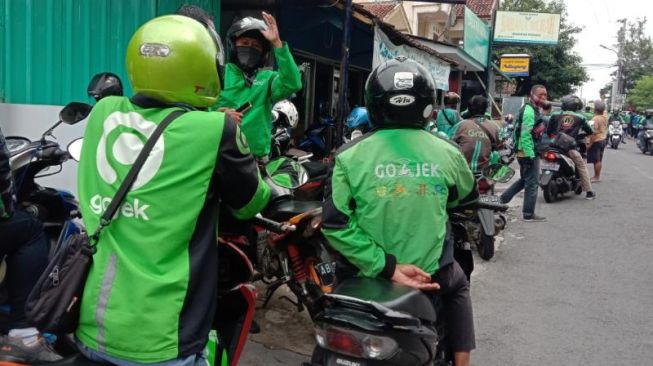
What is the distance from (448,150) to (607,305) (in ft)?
11.2

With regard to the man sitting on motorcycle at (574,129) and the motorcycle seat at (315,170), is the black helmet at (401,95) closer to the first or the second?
the motorcycle seat at (315,170)

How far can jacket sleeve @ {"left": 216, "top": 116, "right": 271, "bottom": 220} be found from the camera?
69.2 inches

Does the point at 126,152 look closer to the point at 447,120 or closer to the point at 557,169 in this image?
the point at 447,120

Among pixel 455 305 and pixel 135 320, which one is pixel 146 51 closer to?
pixel 135 320

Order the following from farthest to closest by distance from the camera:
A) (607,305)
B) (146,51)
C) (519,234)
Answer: (519,234)
(607,305)
(146,51)

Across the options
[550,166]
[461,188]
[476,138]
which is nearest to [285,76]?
[461,188]

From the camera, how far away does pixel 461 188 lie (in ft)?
8.26

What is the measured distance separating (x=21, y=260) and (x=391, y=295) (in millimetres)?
1648

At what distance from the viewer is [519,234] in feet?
25.0

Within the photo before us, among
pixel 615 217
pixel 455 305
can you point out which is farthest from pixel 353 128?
pixel 615 217

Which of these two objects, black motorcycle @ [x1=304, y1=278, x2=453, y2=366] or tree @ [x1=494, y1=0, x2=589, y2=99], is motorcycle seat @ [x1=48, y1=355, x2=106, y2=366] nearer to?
black motorcycle @ [x1=304, y1=278, x2=453, y2=366]

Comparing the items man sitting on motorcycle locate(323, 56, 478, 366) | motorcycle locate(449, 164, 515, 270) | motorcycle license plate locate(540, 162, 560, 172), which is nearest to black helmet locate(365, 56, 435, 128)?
man sitting on motorcycle locate(323, 56, 478, 366)

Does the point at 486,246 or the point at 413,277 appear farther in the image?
the point at 486,246

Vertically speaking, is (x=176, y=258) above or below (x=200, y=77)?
below
